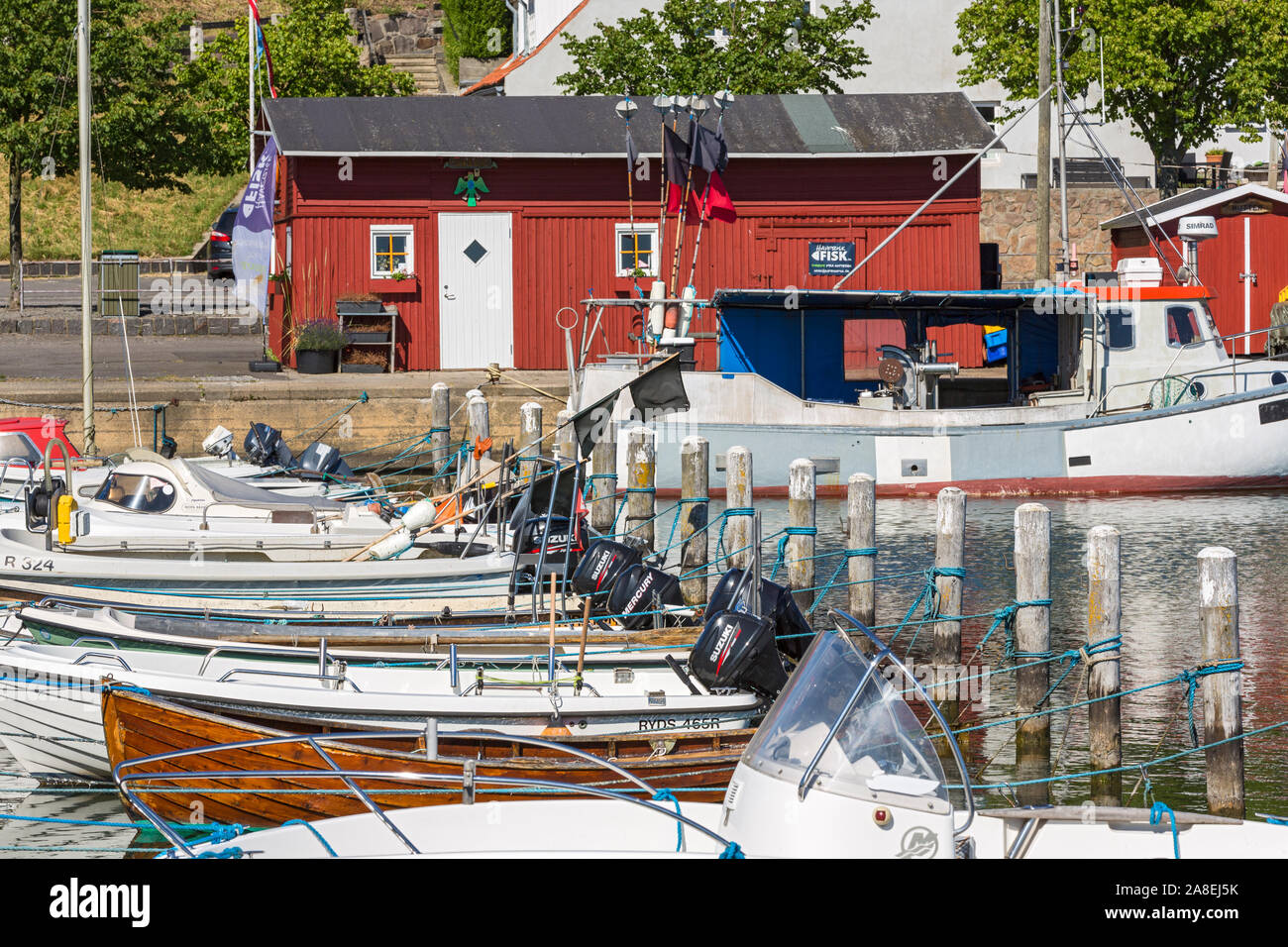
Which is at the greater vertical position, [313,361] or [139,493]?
[313,361]

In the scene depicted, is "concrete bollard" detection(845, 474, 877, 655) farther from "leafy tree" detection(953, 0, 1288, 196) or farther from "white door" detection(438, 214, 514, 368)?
"leafy tree" detection(953, 0, 1288, 196)

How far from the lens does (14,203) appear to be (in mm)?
35500

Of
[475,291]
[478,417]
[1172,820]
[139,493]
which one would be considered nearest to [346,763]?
[1172,820]

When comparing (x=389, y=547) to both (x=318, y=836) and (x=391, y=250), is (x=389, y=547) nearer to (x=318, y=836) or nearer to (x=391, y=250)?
(x=318, y=836)

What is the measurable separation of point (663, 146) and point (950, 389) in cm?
581

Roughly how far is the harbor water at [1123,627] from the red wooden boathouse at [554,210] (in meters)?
7.14

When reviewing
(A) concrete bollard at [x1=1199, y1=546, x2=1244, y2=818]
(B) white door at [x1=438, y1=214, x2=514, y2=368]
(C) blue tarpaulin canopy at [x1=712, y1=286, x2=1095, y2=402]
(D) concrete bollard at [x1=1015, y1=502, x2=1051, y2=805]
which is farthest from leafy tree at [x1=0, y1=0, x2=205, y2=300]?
(A) concrete bollard at [x1=1199, y1=546, x2=1244, y2=818]

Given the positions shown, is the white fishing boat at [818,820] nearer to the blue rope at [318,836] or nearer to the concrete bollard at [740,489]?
the blue rope at [318,836]

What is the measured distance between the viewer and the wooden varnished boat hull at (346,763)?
892 cm

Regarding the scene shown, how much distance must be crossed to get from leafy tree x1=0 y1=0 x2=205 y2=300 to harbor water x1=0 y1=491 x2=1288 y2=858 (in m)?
20.8

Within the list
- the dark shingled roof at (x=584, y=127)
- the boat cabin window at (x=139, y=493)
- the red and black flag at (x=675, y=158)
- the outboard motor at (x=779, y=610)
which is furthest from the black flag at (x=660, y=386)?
the dark shingled roof at (x=584, y=127)

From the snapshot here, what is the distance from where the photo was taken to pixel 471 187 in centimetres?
2770

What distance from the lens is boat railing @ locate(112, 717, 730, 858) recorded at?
23.7 feet

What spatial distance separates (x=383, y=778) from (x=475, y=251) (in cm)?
2024
